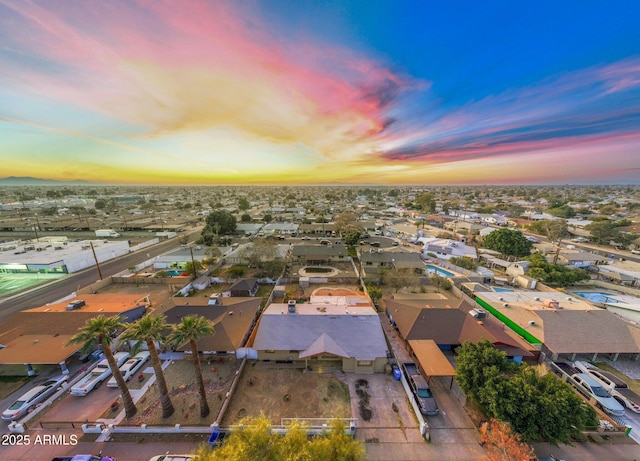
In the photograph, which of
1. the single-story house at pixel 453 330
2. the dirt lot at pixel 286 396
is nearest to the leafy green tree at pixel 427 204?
the single-story house at pixel 453 330

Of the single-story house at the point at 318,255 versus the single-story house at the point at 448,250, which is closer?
the single-story house at the point at 318,255

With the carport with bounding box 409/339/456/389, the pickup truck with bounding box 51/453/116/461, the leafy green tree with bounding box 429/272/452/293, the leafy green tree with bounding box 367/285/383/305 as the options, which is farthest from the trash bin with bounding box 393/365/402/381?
the pickup truck with bounding box 51/453/116/461

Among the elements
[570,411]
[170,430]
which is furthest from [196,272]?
[570,411]

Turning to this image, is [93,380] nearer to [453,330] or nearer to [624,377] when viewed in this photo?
[453,330]

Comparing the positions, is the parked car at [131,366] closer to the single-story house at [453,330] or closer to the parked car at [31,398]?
the parked car at [31,398]

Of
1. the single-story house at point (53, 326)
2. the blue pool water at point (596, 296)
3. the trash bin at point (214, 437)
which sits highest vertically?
the single-story house at point (53, 326)

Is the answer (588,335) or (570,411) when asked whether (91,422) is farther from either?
(588,335)

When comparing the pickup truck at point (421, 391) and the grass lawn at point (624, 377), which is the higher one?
the pickup truck at point (421, 391)

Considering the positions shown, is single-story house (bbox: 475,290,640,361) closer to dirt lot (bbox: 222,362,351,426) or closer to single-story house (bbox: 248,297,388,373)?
single-story house (bbox: 248,297,388,373)
